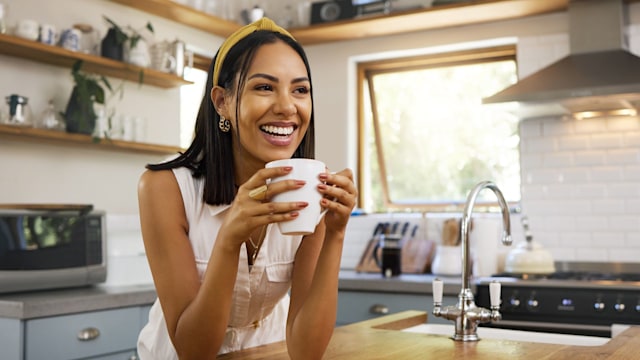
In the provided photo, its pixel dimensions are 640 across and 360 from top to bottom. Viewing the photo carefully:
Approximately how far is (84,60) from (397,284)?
1926 millimetres

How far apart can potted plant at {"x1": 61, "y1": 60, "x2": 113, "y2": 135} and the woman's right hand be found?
2612 millimetres

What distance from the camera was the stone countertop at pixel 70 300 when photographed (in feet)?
8.46

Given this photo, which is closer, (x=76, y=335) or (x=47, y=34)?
(x=76, y=335)

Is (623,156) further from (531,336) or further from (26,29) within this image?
(26,29)

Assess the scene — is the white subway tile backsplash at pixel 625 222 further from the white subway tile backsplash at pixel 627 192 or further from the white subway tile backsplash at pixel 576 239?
the white subway tile backsplash at pixel 576 239

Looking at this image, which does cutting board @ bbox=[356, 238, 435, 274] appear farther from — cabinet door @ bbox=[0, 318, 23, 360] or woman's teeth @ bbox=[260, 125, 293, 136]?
woman's teeth @ bbox=[260, 125, 293, 136]

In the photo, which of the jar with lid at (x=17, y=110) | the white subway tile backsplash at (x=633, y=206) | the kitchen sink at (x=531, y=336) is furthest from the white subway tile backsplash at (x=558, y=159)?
the jar with lid at (x=17, y=110)

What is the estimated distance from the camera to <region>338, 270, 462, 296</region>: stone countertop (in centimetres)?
344

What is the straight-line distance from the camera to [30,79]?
3574mm

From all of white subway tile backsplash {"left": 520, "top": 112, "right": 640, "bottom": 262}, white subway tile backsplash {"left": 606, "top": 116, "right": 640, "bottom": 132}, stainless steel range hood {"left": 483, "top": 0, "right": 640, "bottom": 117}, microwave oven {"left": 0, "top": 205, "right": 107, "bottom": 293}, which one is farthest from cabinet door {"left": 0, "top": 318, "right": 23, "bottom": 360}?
white subway tile backsplash {"left": 606, "top": 116, "right": 640, "bottom": 132}

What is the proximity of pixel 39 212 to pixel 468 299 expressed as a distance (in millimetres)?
2017

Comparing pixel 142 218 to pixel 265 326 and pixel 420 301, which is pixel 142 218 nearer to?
pixel 265 326

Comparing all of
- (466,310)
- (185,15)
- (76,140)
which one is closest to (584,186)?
(185,15)

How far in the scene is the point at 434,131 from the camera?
15.7ft
